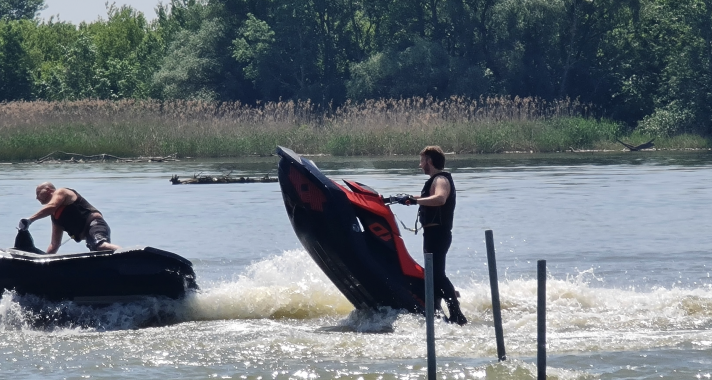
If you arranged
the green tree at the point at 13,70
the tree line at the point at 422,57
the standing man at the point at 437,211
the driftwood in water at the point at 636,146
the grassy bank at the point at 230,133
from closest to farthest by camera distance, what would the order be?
the standing man at the point at 437,211 → the grassy bank at the point at 230,133 → the driftwood in water at the point at 636,146 → the tree line at the point at 422,57 → the green tree at the point at 13,70

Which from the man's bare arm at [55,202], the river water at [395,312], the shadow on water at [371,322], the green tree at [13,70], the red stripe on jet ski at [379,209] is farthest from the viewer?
the green tree at [13,70]

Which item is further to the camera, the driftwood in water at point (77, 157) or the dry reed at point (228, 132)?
the dry reed at point (228, 132)

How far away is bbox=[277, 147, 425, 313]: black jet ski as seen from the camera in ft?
33.3

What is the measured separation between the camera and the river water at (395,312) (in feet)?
29.8

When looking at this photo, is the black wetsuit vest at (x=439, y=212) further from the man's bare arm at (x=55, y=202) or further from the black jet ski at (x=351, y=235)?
the man's bare arm at (x=55, y=202)

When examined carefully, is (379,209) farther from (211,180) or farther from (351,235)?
(211,180)

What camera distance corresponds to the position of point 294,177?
1017 cm

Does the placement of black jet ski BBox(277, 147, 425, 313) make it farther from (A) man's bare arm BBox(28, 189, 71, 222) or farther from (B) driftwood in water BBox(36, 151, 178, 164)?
(B) driftwood in water BBox(36, 151, 178, 164)

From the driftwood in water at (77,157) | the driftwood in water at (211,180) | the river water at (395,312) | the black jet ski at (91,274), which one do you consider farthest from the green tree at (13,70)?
the black jet ski at (91,274)

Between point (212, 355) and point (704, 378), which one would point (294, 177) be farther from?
point (704, 378)

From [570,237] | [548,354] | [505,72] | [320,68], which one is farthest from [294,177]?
[320,68]

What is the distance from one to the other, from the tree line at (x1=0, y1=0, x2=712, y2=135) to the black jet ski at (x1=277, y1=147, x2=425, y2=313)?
112 ft

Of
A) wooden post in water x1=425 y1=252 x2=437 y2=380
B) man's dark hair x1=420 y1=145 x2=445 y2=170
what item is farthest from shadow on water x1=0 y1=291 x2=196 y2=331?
wooden post in water x1=425 y1=252 x2=437 y2=380

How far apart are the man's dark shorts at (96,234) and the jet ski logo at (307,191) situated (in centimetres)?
232
